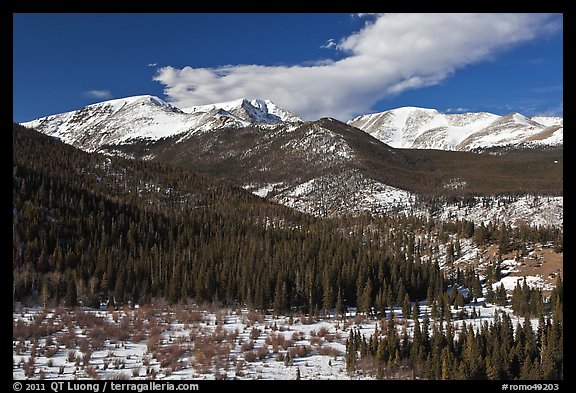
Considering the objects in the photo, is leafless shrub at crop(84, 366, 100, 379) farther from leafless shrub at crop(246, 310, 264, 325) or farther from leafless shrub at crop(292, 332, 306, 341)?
leafless shrub at crop(246, 310, 264, 325)

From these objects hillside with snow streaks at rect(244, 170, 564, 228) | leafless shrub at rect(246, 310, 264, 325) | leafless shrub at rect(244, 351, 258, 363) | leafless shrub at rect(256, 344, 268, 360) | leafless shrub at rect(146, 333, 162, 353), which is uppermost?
hillside with snow streaks at rect(244, 170, 564, 228)

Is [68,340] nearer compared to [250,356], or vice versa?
[250,356]

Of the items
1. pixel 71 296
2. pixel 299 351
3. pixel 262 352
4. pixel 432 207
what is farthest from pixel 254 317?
pixel 432 207

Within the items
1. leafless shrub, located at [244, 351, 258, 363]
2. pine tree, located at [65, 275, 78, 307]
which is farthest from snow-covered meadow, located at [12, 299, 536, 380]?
pine tree, located at [65, 275, 78, 307]

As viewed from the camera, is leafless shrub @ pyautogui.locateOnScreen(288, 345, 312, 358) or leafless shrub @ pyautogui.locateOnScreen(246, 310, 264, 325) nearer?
leafless shrub @ pyautogui.locateOnScreen(288, 345, 312, 358)

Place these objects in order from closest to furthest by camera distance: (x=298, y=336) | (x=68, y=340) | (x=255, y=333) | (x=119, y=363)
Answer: (x=119, y=363)
(x=68, y=340)
(x=255, y=333)
(x=298, y=336)

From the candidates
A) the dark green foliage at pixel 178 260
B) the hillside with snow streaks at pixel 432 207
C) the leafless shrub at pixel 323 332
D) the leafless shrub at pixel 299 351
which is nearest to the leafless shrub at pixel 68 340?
the leafless shrub at pixel 299 351

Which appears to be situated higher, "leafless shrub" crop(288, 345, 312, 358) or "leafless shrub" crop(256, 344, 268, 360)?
"leafless shrub" crop(256, 344, 268, 360)

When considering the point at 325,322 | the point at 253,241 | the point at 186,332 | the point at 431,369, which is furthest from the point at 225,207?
the point at 431,369

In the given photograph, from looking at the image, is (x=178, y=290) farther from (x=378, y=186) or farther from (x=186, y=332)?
(x=378, y=186)

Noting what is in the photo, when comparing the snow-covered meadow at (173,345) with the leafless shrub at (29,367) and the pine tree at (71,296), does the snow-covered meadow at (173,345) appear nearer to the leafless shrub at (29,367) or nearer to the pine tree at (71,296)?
the leafless shrub at (29,367)

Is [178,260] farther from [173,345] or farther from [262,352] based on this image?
[262,352]
